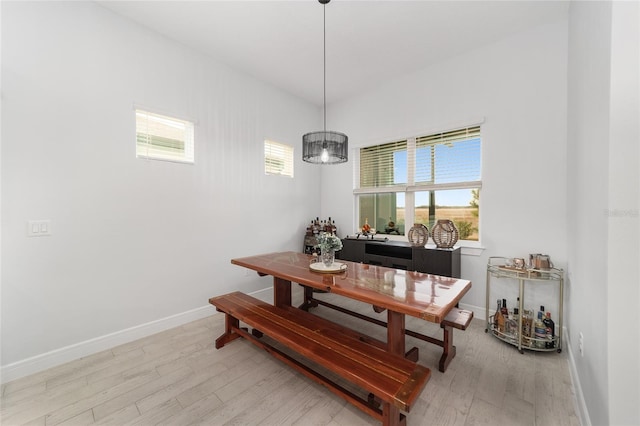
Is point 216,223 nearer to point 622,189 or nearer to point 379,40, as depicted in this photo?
point 379,40

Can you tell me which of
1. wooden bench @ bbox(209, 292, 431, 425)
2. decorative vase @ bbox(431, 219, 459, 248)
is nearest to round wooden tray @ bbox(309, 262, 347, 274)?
wooden bench @ bbox(209, 292, 431, 425)

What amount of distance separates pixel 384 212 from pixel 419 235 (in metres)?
0.87

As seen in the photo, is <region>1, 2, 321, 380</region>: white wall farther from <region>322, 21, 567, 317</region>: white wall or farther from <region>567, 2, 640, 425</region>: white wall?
<region>567, 2, 640, 425</region>: white wall

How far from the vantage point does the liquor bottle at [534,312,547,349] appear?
7.44 ft

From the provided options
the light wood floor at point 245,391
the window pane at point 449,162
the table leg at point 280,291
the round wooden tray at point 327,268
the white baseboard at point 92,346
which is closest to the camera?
the light wood floor at point 245,391

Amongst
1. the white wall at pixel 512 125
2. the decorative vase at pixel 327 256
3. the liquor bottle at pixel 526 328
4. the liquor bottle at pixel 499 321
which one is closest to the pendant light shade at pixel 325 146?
the decorative vase at pixel 327 256

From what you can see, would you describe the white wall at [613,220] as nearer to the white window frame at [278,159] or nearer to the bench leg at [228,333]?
the bench leg at [228,333]

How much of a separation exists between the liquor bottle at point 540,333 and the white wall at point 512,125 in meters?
0.44

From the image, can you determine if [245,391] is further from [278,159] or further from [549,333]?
[278,159]

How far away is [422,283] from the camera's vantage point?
1.89 metres

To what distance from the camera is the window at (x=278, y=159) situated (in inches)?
152

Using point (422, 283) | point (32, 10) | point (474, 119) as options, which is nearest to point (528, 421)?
point (422, 283)

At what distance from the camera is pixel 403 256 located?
10.9 ft

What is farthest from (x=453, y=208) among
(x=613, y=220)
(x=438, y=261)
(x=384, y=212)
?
(x=613, y=220)
